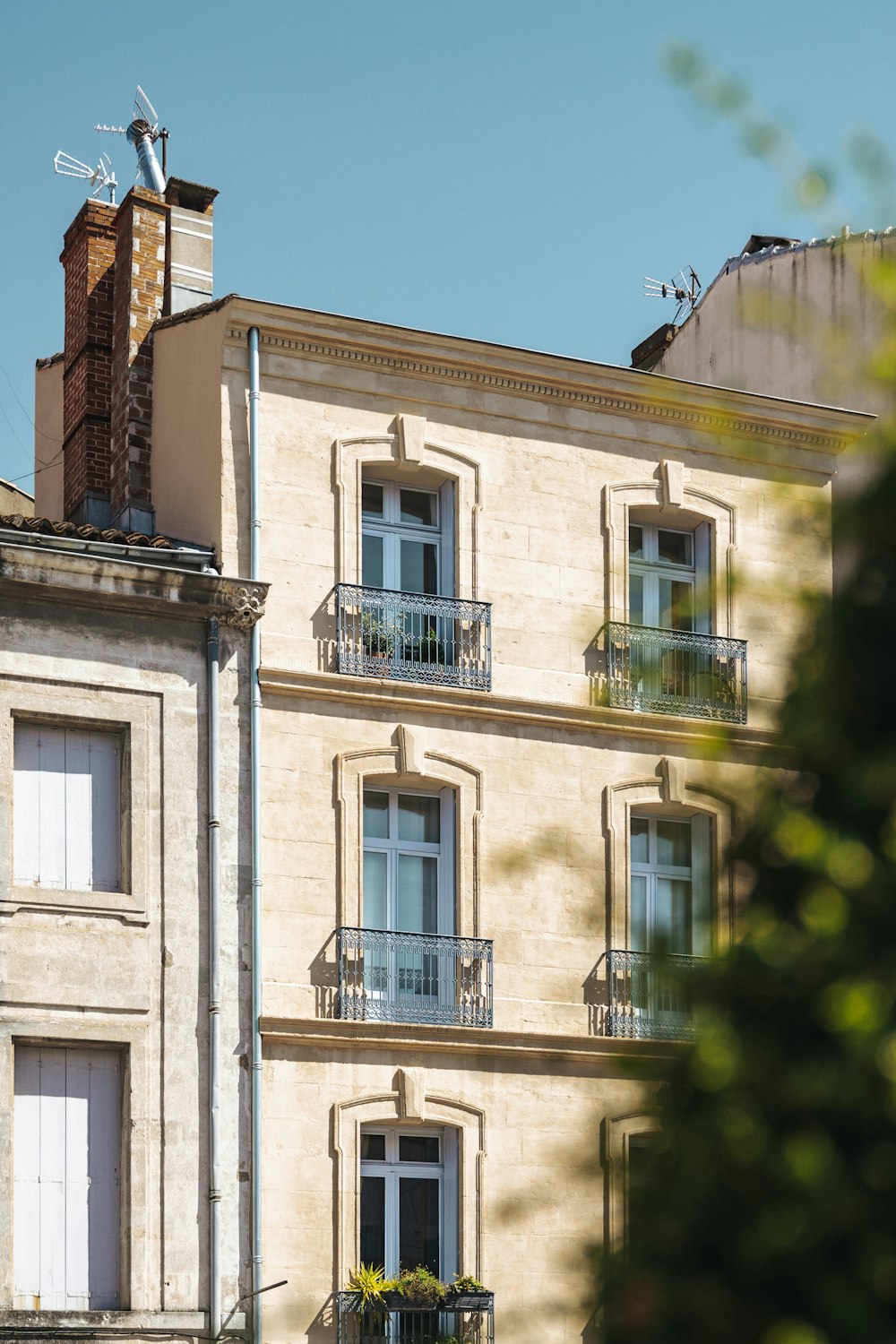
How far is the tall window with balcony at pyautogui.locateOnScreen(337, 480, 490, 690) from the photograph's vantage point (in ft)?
64.0

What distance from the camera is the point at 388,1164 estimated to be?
18.6m

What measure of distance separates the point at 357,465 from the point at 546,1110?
616 centimetres

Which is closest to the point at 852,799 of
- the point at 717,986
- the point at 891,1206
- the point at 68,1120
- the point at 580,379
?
the point at 717,986

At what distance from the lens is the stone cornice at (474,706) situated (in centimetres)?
1903

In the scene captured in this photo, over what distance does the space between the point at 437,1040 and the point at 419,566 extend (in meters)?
4.54

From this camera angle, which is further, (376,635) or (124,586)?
(376,635)

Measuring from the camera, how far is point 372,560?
66.0 feet

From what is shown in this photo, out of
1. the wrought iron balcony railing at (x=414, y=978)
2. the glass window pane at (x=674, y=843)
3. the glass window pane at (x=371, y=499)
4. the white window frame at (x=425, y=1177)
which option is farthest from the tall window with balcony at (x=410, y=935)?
the glass window pane at (x=371, y=499)

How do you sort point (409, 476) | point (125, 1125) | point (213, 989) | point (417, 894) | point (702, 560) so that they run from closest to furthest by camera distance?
point (125, 1125)
point (213, 989)
point (417, 894)
point (409, 476)
point (702, 560)

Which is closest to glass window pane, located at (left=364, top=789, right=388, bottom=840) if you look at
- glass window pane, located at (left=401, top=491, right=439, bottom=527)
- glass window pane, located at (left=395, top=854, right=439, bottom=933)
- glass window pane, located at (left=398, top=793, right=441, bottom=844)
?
glass window pane, located at (left=398, top=793, right=441, bottom=844)

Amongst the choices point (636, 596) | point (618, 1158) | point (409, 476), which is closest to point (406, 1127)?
point (636, 596)

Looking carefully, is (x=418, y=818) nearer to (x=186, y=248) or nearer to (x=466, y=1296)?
(x=466, y=1296)

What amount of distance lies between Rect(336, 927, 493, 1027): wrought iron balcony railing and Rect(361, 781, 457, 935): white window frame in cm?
30

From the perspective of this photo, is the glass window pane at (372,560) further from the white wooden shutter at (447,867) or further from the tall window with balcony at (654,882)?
the tall window with balcony at (654,882)
